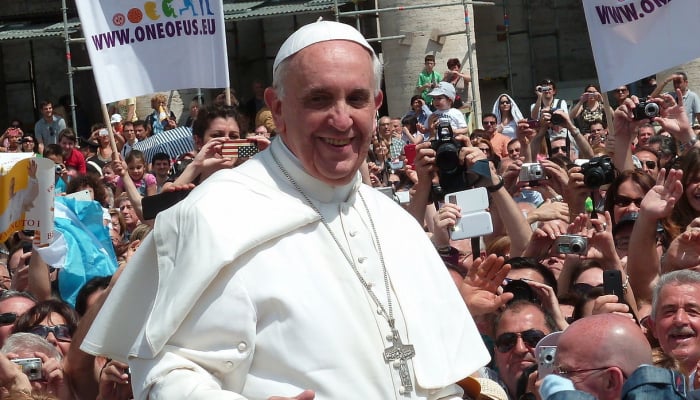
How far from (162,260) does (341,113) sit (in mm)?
567

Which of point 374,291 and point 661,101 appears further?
point 661,101

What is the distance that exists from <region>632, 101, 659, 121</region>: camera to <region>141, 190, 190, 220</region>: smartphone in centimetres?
349

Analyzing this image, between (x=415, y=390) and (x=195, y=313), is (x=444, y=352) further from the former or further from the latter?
(x=195, y=313)

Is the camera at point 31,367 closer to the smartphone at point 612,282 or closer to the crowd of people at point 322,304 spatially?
the crowd of people at point 322,304

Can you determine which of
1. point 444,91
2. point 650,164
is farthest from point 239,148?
point 444,91

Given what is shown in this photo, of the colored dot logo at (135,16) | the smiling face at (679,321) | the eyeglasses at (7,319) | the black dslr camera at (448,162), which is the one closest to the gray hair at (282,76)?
the smiling face at (679,321)

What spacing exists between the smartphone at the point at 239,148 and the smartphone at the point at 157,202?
0.73 metres

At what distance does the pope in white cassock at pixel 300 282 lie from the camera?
3355 millimetres

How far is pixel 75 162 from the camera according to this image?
1573cm

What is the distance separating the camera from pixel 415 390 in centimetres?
352

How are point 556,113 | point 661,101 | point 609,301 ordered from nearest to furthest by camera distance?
point 609,301, point 661,101, point 556,113

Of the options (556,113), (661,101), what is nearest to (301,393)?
(661,101)

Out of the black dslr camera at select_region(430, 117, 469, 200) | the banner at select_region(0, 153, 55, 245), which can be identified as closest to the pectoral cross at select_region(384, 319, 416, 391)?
the black dslr camera at select_region(430, 117, 469, 200)

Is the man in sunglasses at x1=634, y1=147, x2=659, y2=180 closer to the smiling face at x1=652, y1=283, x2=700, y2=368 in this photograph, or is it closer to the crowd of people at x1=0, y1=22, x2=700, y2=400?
the crowd of people at x1=0, y1=22, x2=700, y2=400
